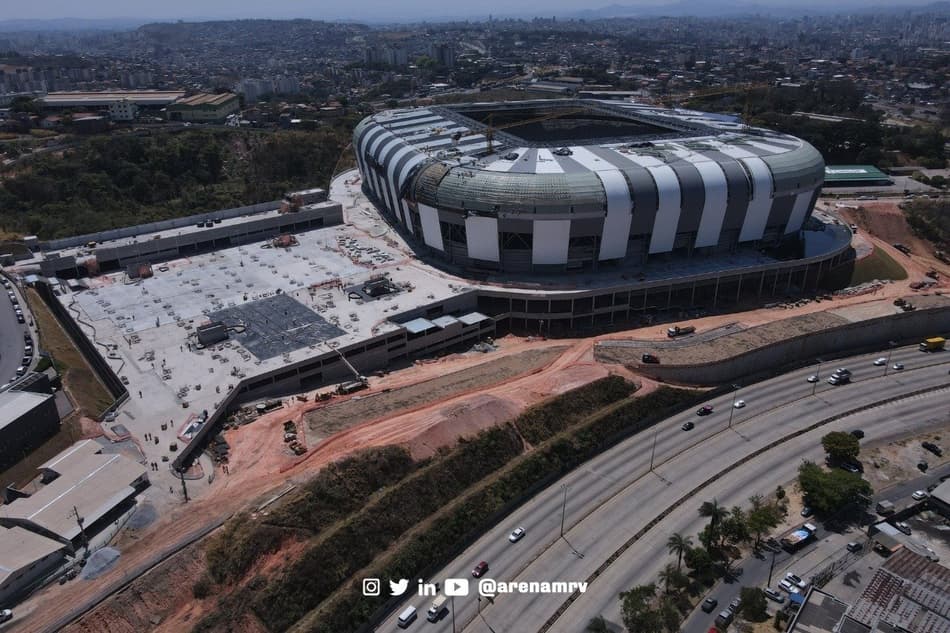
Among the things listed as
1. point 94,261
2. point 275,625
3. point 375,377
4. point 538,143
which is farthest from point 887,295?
point 94,261

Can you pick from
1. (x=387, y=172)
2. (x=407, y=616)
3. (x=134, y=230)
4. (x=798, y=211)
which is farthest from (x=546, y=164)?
(x=134, y=230)

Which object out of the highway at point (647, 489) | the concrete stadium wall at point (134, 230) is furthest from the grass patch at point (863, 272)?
the concrete stadium wall at point (134, 230)

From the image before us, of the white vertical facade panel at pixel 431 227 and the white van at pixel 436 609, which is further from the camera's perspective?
the white vertical facade panel at pixel 431 227

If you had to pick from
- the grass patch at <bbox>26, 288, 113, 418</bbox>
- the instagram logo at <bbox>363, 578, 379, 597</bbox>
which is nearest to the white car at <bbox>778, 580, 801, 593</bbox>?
the instagram logo at <bbox>363, 578, 379, 597</bbox>

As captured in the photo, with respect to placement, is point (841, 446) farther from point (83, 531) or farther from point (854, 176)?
point (854, 176)

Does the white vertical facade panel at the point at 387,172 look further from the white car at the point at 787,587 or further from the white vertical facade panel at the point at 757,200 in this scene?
the white car at the point at 787,587

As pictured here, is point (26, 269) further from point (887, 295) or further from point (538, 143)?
point (887, 295)
